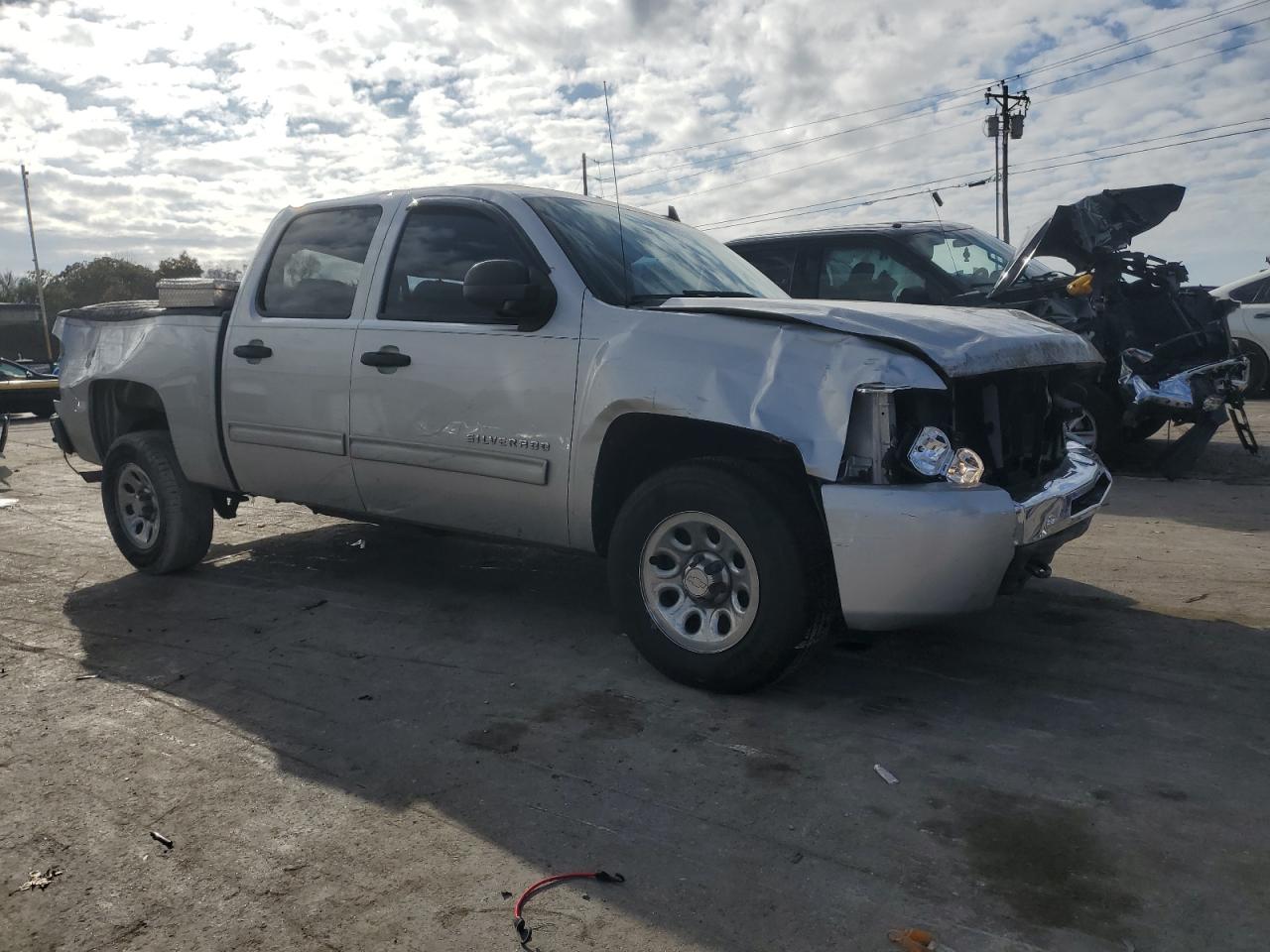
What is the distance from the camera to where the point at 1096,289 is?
28.9 ft

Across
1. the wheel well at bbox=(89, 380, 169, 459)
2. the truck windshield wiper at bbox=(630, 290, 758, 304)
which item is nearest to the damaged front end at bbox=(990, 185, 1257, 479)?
the truck windshield wiper at bbox=(630, 290, 758, 304)

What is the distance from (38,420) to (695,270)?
19362 millimetres

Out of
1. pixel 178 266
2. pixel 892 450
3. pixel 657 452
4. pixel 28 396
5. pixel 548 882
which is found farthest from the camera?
pixel 178 266

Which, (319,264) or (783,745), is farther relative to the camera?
(319,264)

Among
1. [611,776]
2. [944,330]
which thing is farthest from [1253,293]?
[611,776]

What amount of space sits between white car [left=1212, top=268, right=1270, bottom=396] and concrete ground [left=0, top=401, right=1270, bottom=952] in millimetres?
9319

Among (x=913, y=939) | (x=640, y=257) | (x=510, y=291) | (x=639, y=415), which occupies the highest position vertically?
(x=640, y=257)

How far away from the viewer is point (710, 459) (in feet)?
12.7

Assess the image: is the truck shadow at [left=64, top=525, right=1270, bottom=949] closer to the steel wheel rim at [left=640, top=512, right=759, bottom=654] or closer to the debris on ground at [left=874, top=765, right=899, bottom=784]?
the debris on ground at [left=874, top=765, right=899, bottom=784]

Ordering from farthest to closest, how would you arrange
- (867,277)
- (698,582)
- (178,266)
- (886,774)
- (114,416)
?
(178,266) < (867,277) < (114,416) < (698,582) < (886,774)

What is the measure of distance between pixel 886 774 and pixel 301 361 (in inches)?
132

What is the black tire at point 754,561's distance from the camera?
3.61 meters

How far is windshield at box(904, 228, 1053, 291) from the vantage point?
8.30 metres

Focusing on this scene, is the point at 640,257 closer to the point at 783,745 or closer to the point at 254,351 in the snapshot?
the point at 254,351
